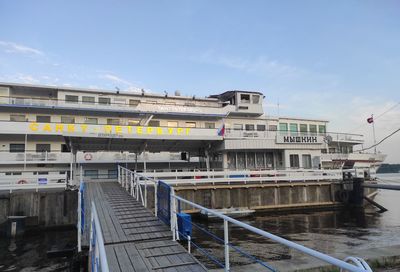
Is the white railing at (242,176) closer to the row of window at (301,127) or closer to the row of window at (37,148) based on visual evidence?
the row of window at (301,127)

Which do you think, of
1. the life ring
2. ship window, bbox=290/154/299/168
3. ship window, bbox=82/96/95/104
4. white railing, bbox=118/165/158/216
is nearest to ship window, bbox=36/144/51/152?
ship window, bbox=82/96/95/104

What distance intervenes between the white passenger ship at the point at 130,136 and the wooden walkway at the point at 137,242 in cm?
1026

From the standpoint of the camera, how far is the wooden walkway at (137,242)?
599 centimetres

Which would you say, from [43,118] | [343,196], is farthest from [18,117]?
[343,196]

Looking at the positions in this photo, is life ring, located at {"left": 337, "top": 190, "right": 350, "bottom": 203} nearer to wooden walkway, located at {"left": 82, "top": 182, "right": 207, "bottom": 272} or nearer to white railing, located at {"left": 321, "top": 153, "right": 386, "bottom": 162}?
white railing, located at {"left": 321, "top": 153, "right": 386, "bottom": 162}

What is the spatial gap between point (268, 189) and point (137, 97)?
19.3 metres

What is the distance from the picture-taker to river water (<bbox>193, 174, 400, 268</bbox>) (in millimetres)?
11809

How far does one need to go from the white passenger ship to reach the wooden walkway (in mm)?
10259

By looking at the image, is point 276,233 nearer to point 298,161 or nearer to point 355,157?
point 298,161

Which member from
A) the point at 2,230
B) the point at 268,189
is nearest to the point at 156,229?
the point at 2,230

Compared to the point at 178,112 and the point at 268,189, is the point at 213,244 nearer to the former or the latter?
the point at 268,189

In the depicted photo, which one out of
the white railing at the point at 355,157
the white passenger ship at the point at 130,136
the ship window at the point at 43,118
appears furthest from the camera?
the white railing at the point at 355,157

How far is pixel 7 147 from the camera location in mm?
27688

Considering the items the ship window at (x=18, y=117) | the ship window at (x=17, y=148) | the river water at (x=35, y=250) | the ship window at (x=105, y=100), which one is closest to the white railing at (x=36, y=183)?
the river water at (x=35, y=250)
